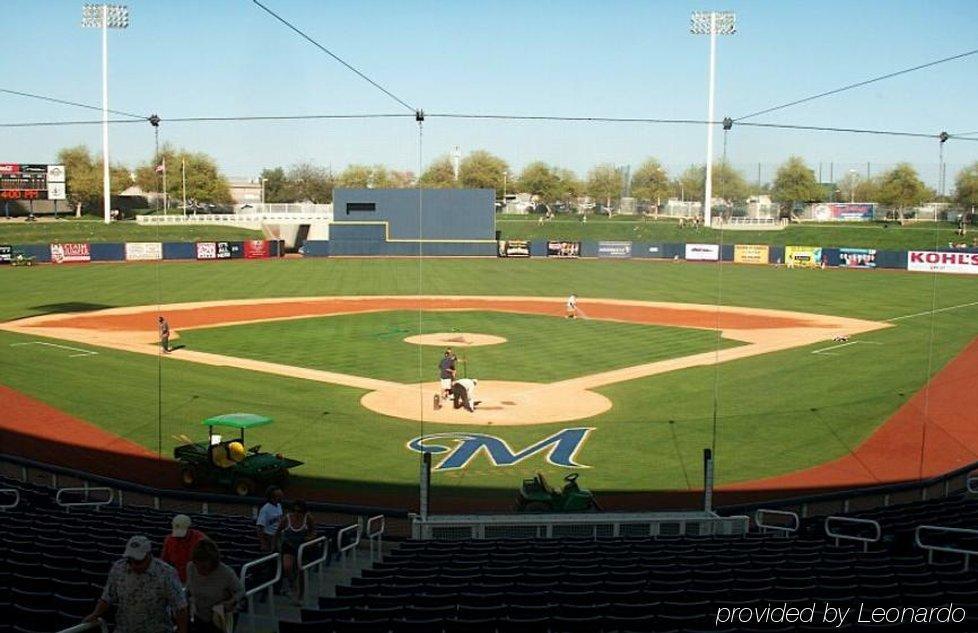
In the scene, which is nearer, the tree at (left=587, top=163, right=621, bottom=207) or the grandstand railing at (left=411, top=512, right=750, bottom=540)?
the grandstand railing at (left=411, top=512, right=750, bottom=540)

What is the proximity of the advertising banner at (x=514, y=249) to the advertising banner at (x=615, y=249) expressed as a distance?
6.88 metres

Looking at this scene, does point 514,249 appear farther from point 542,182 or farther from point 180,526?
point 180,526

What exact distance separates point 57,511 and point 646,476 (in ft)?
35.3

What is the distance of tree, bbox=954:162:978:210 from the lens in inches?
1135

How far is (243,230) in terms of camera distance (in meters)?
82.7

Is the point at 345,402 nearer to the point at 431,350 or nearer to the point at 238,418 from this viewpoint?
the point at 238,418

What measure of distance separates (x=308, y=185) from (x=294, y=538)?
5526 inches

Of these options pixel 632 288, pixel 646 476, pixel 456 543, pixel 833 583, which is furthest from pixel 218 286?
pixel 833 583

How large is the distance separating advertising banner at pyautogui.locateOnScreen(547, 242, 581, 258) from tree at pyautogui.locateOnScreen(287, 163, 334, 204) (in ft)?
222

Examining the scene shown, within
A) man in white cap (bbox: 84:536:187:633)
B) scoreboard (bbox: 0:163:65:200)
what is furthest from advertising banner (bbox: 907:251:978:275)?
scoreboard (bbox: 0:163:65:200)

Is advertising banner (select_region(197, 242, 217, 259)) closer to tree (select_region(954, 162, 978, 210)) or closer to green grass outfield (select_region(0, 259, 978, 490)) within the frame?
green grass outfield (select_region(0, 259, 978, 490))

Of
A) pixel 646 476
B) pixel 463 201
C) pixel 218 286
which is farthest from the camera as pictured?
pixel 463 201

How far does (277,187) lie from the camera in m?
141

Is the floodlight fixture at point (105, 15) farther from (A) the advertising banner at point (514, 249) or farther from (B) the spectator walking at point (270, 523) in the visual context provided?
(A) the advertising banner at point (514, 249)
